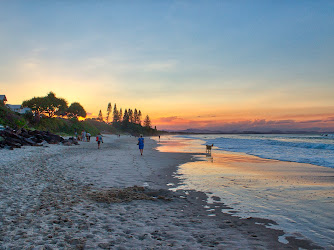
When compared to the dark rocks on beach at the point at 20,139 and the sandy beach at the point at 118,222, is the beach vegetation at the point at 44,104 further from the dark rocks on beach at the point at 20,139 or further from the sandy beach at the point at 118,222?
the sandy beach at the point at 118,222

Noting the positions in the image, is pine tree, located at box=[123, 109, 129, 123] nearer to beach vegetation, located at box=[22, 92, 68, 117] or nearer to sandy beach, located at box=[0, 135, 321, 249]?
beach vegetation, located at box=[22, 92, 68, 117]

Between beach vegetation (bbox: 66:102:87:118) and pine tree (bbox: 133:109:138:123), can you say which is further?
pine tree (bbox: 133:109:138:123)

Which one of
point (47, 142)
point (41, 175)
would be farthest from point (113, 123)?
point (41, 175)

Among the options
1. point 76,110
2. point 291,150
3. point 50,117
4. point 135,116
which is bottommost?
point 291,150

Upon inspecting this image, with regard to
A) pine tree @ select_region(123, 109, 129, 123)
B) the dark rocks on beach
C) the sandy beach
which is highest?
pine tree @ select_region(123, 109, 129, 123)

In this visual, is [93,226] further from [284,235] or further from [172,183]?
[172,183]

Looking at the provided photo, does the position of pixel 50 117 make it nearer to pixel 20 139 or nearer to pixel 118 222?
pixel 20 139

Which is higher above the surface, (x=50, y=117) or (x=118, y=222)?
(x=50, y=117)

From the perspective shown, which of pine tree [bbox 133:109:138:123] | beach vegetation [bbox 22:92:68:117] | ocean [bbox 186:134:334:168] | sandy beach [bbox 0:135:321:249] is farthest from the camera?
pine tree [bbox 133:109:138:123]

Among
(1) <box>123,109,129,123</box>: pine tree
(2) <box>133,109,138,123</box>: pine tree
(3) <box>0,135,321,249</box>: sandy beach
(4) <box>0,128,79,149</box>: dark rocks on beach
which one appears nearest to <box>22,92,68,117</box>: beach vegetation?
(4) <box>0,128,79,149</box>: dark rocks on beach

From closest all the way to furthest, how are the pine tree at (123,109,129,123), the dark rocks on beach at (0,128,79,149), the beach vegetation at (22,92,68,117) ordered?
the dark rocks on beach at (0,128,79,149) < the beach vegetation at (22,92,68,117) < the pine tree at (123,109,129,123)

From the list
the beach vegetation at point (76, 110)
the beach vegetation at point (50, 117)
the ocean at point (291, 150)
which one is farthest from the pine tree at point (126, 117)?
the ocean at point (291, 150)

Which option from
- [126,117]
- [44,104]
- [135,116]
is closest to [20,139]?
[44,104]

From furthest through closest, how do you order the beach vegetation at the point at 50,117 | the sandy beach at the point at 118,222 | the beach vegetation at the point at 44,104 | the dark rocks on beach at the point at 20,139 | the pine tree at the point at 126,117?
the pine tree at the point at 126,117
the beach vegetation at the point at 44,104
the beach vegetation at the point at 50,117
the dark rocks on beach at the point at 20,139
the sandy beach at the point at 118,222
